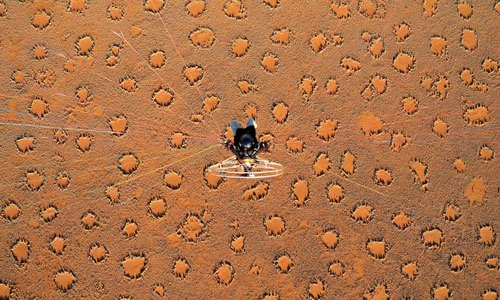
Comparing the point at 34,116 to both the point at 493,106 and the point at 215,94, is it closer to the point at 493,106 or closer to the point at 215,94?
the point at 215,94

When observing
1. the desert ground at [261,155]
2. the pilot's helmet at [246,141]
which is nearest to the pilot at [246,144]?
the pilot's helmet at [246,141]

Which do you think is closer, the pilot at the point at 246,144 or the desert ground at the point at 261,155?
the pilot at the point at 246,144

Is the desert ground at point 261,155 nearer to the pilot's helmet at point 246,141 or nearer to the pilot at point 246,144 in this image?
the pilot at point 246,144

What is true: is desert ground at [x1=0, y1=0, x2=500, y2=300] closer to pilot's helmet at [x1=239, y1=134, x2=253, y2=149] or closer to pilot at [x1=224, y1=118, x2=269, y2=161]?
pilot at [x1=224, y1=118, x2=269, y2=161]

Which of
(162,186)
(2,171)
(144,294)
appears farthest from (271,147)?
(2,171)

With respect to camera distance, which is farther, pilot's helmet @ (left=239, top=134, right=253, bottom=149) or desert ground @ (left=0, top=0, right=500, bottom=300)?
desert ground @ (left=0, top=0, right=500, bottom=300)

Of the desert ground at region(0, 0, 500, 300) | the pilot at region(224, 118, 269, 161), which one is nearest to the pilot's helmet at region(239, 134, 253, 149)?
the pilot at region(224, 118, 269, 161)

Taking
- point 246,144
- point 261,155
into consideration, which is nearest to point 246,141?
point 246,144

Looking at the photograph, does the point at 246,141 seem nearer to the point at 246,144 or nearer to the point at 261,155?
the point at 246,144
